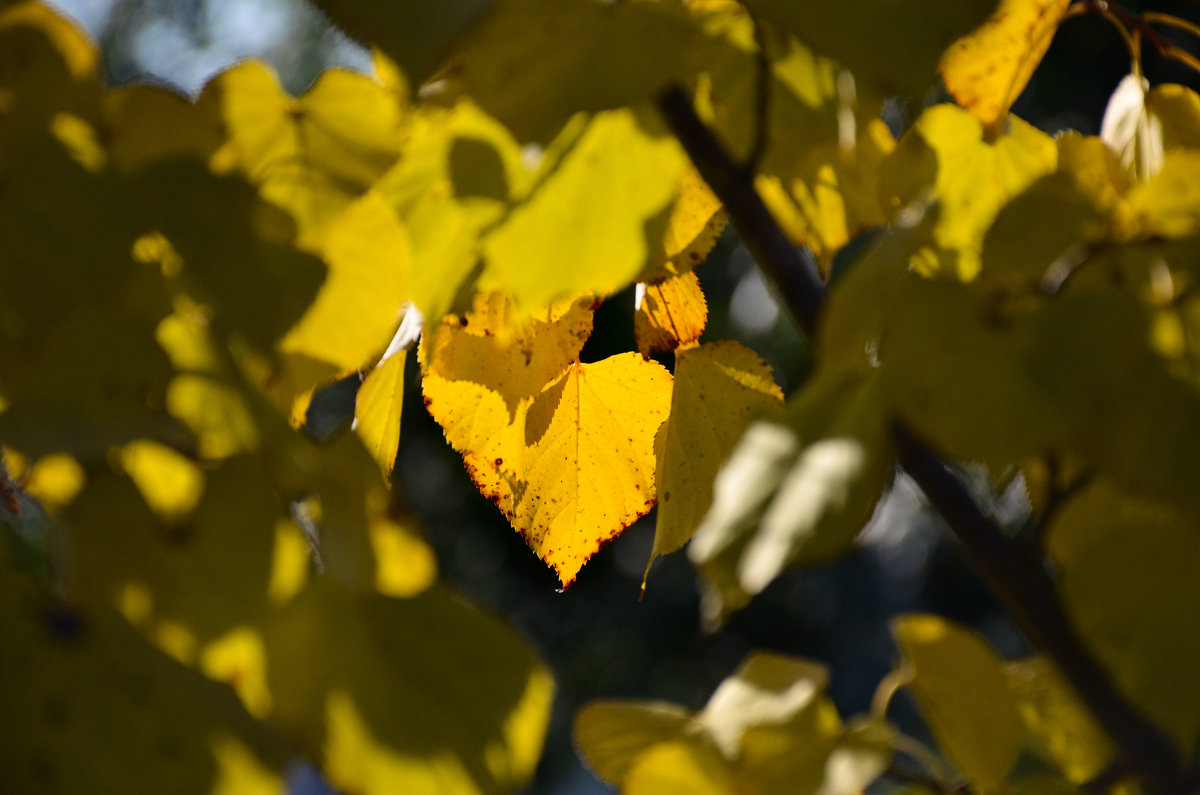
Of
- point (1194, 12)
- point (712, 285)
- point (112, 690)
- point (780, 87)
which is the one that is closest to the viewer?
point (112, 690)

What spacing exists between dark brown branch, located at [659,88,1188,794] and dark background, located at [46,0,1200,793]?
18.0 feet

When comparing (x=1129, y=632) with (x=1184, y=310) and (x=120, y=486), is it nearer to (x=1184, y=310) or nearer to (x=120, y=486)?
(x=1184, y=310)

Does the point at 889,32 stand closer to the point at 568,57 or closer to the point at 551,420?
the point at 568,57

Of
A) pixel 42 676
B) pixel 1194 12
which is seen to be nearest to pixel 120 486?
pixel 42 676

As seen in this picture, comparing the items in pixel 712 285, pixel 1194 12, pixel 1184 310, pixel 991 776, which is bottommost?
pixel 712 285

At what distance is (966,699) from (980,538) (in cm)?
6

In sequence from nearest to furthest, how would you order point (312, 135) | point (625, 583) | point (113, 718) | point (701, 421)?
point (113, 718)
point (312, 135)
point (701, 421)
point (625, 583)

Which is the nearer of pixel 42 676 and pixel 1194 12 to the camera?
pixel 42 676

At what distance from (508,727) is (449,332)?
0.23 metres

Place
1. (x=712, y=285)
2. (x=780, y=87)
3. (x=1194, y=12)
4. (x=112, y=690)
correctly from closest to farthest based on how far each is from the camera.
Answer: (x=112, y=690), (x=780, y=87), (x=1194, y=12), (x=712, y=285)

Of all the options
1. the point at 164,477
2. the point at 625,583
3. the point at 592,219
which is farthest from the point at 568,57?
the point at 625,583

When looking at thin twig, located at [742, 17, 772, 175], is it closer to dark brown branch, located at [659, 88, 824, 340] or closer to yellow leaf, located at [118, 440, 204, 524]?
dark brown branch, located at [659, 88, 824, 340]

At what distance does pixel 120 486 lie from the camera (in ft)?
0.74

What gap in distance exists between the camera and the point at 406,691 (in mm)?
214
